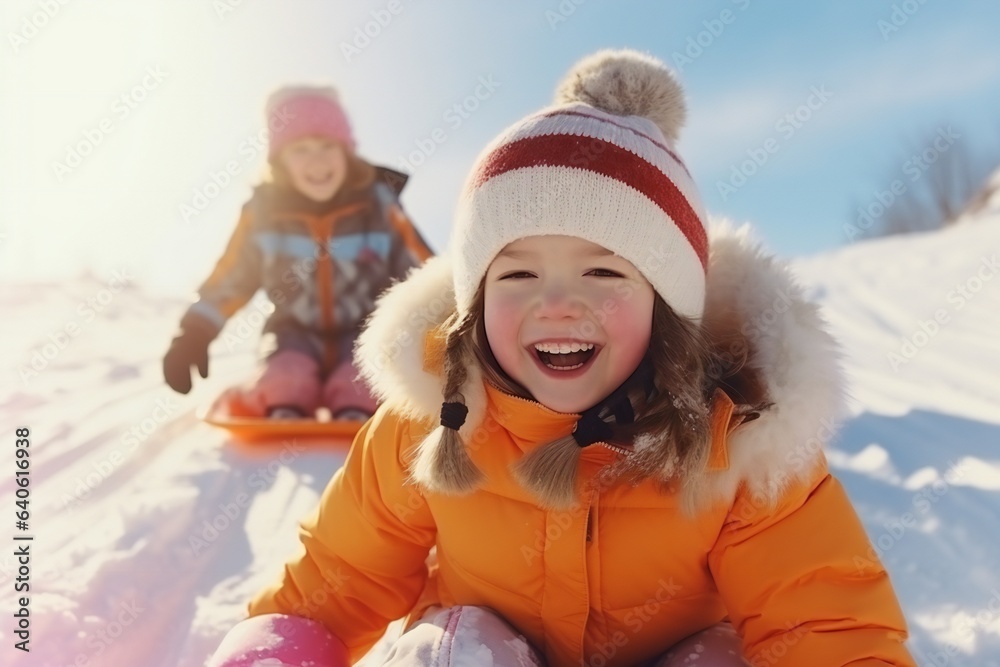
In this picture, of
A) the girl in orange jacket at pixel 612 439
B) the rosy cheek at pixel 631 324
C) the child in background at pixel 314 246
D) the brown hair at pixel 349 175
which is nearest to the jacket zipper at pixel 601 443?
the girl in orange jacket at pixel 612 439

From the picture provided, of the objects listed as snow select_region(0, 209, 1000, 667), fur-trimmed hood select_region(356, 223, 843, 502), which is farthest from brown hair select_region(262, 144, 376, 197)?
fur-trimmed hood select_region(356, 223, 843, 502)

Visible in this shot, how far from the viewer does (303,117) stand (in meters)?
3.13

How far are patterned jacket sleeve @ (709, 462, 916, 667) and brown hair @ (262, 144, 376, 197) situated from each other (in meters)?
2.35

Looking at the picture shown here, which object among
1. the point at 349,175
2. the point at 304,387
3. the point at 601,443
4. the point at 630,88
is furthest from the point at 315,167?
the point at 601,443

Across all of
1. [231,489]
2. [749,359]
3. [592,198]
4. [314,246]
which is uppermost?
[592,198]

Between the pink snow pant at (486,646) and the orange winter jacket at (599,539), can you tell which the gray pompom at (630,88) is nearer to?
the orange winter jacket at (599,539)

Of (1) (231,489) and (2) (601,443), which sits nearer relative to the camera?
(2) (601,443)

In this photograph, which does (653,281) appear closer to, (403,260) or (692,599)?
(692,599)

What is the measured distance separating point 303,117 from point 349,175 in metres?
0.29

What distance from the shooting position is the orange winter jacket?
3.29ft

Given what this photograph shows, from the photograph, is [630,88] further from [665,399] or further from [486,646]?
[486,646]

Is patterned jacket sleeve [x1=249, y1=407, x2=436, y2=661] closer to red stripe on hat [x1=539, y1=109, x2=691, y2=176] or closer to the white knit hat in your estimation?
the white knit hat

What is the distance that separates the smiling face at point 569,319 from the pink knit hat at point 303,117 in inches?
87.8

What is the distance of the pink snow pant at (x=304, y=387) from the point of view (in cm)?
264
